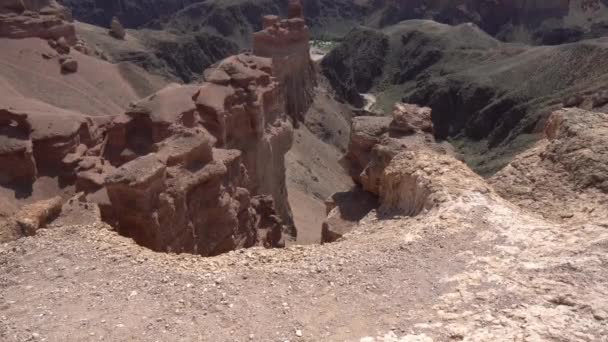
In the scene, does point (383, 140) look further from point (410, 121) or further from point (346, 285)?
point (346, 285)

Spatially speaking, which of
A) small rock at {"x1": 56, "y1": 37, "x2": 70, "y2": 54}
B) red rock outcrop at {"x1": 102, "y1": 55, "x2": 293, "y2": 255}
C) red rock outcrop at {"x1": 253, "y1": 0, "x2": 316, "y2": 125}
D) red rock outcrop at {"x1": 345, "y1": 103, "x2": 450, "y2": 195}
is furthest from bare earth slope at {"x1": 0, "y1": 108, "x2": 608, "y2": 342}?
red rock outcrop at {"x1": 253, "y1": 0, "x2": 316, "y2": 125}

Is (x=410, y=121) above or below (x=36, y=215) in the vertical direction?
above

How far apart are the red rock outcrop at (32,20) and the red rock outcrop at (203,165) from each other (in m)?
14.6

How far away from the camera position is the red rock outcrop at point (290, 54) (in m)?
44.3

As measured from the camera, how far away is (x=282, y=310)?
Answer: 27.9 feet

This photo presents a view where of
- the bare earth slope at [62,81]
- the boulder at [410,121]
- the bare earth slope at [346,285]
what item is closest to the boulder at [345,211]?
the boulder at [410,121]

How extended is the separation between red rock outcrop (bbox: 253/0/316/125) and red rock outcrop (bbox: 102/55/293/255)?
599 inches

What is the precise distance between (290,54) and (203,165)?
30.5 meters

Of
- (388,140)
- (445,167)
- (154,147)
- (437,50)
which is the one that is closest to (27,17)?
(154,147)

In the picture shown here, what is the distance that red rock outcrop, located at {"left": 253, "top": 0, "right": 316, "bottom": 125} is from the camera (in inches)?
1743

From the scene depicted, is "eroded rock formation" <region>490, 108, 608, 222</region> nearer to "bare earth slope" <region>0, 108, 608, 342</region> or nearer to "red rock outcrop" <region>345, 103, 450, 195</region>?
"bare earth slope" <region>0, 108, 608, 342</region>

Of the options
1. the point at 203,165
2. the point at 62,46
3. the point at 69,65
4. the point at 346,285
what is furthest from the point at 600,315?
the point at 62,46

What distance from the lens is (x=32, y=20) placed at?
35125 millimetres

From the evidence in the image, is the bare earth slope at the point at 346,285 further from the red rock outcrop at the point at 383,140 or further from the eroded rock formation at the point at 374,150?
the red rock outcrop at the point at 383,140
